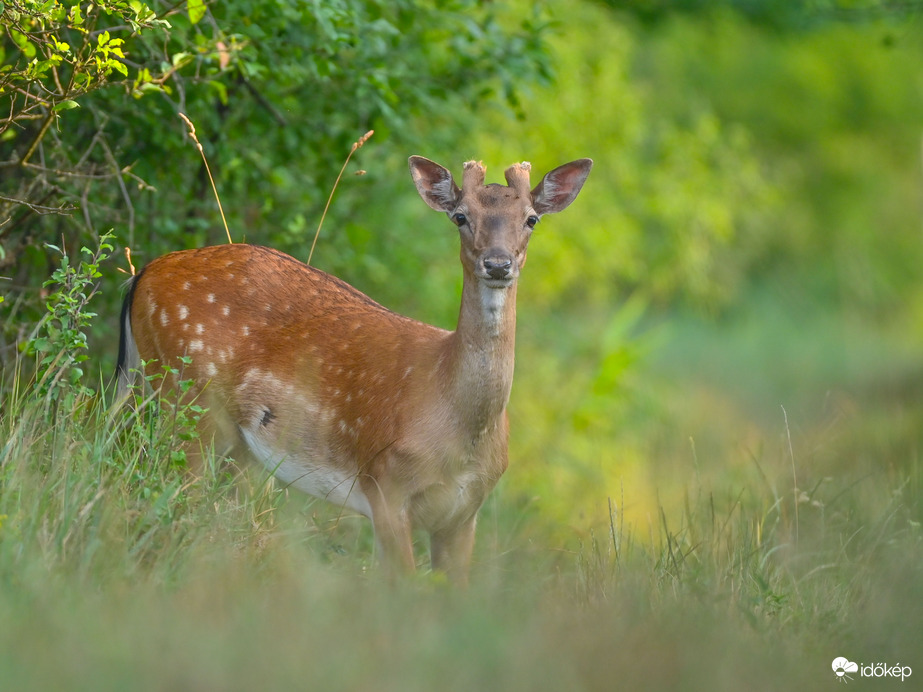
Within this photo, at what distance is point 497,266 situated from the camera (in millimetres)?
4910

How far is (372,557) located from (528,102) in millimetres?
8021

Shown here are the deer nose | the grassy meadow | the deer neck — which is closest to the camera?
the grassy meadow

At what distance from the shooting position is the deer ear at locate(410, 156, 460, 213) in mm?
5570

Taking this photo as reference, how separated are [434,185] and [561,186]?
59 centimetres

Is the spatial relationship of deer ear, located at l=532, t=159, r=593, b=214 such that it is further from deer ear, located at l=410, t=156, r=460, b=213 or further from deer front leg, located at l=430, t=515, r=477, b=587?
deer front leg, located at l=430, t=515, r=477, b=587

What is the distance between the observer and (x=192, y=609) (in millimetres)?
3473

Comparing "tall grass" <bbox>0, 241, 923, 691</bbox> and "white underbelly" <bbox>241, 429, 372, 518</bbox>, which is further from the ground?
"tall grass" <bbox>0, 241, 923, 691</bbox>

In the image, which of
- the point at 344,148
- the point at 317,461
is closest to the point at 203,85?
the point at 344,148

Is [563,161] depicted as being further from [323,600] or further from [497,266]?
[323,600]

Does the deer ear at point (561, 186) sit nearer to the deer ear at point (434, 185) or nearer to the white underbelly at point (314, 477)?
the deer ear at point (434, 185)

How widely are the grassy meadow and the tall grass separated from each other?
12mm

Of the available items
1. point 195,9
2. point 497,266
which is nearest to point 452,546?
point 497,266

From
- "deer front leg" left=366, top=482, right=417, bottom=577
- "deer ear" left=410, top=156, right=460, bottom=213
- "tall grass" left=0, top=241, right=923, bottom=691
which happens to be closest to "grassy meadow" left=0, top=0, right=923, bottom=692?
"tall grass" left=0, top=241, right=923, bottom=691

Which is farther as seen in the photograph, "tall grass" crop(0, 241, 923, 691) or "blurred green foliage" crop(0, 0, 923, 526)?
"blurred green foliage" crop(0, 0, 923, 526)
